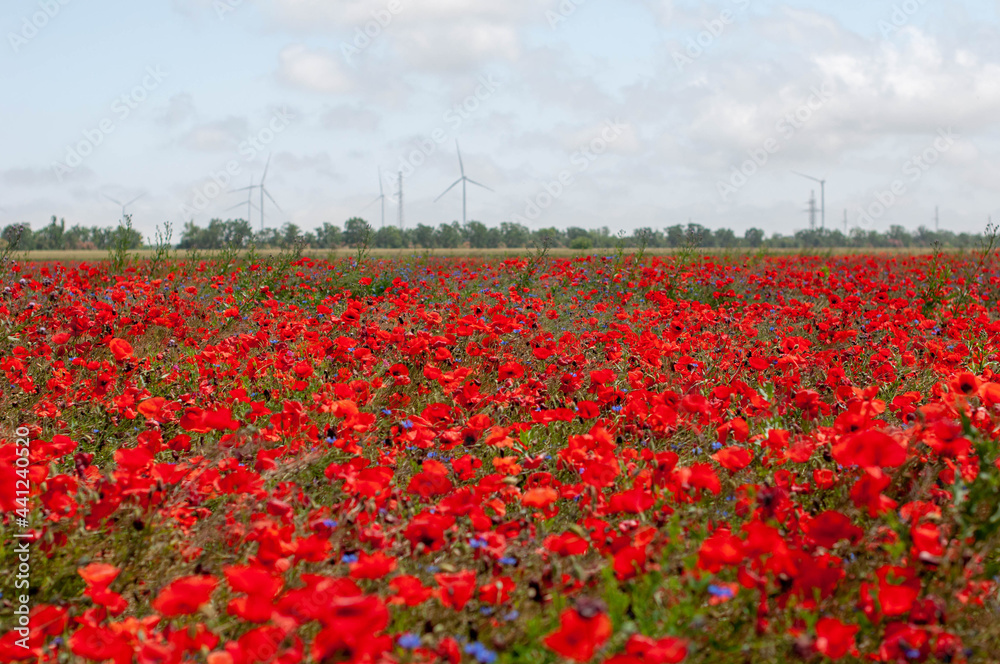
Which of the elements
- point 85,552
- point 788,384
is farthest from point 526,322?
point 85,552

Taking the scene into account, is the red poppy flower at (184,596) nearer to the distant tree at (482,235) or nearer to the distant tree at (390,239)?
the distant tree at (482,235)

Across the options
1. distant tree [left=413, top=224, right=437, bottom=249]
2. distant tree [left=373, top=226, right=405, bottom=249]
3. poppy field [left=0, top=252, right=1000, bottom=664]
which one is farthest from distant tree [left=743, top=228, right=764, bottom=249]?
distant tree [left=373, top=226, right=405, bottom=249]

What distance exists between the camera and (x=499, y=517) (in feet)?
7.20

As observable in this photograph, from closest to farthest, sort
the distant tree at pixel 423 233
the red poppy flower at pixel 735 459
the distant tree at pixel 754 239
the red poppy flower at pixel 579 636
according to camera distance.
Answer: the red poppy flower at pixel 579 636 < the red poppy flower at pixel 735 459 < the distant tree at pixel 754 239 < the distant tree at pixel 423 233

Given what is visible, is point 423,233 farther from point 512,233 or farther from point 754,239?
point 754,239

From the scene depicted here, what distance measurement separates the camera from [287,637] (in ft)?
5.13

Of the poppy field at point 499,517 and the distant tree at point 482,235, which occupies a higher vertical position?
the distant tree at point 482,235

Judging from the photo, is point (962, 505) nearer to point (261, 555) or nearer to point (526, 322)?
point (261, 555)

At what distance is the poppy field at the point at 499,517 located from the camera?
1.54 meters

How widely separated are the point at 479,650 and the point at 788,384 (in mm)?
2525

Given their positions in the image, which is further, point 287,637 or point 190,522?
point 190,522

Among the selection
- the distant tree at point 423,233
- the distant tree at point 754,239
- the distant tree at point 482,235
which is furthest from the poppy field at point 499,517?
the distant tree at point 423,233

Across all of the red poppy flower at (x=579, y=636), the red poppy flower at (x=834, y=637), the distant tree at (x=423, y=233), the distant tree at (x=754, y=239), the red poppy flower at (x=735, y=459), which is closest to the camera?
the red poppy flower at (x=579, y=636)

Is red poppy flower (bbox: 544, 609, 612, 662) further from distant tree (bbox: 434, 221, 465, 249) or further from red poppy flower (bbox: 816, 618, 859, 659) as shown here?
distant tree (bbox: 434, 221, 465, 249)
